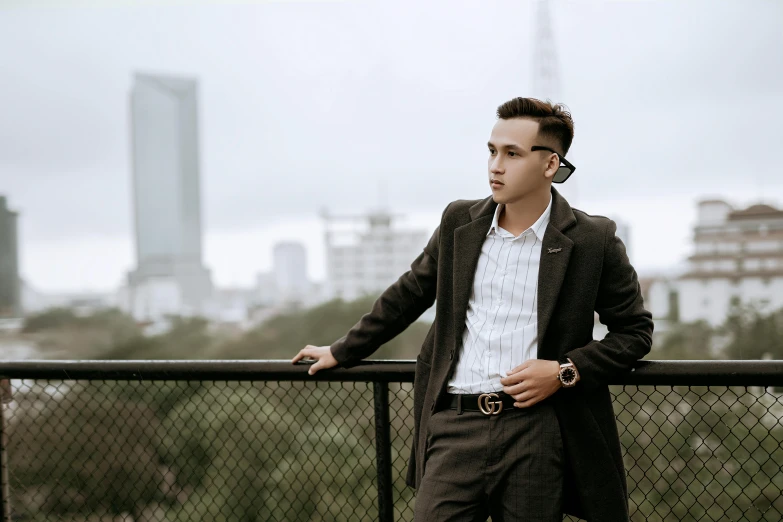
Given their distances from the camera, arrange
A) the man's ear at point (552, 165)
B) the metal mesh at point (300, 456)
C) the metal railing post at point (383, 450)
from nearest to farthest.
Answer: the man's ear at point (552, 165), the metal railing post at point (383, 450), the metal mesh at point (300, 456)

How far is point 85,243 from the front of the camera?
8581 centimetres

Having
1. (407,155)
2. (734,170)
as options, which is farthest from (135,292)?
(734,170)

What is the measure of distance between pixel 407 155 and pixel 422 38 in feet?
51.6

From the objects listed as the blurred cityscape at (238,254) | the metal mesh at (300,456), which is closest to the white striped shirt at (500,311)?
the metal mesh at (300,456)

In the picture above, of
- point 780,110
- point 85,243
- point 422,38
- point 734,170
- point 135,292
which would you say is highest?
point 422,38

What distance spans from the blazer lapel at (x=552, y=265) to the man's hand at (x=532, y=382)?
0.05 m

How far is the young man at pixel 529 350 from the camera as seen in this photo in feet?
6.13

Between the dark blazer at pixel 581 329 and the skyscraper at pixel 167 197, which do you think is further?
the skyscraper at pixel 167 197

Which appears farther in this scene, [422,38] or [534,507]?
[422,38]

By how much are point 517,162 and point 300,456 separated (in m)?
37.5

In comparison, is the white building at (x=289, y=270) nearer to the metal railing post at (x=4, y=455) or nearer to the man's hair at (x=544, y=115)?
the metal railing post at (x=4, y=455)

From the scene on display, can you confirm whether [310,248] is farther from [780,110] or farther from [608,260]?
[608,260]

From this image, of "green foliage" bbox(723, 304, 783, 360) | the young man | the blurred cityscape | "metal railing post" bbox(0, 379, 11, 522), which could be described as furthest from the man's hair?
the blurred cityscape

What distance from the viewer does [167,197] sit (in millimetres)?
88500
